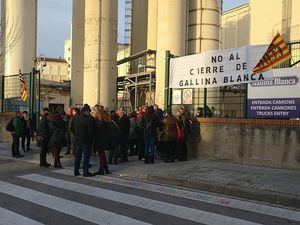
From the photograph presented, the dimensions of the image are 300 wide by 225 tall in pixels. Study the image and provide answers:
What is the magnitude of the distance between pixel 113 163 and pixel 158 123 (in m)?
1.74

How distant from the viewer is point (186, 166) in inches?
505

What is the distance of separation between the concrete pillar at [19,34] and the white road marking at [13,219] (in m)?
24.1

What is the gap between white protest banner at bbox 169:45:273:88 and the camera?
12.9 metres

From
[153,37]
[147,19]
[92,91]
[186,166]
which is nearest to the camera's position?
[186,166]

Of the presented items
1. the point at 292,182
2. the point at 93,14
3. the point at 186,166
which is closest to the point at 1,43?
the point at 93,14

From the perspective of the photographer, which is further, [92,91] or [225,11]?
[225,11]

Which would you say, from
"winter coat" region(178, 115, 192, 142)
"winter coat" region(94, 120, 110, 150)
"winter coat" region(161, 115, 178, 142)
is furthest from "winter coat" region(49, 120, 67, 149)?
"winter coat" region(178, 115, 192, 142)

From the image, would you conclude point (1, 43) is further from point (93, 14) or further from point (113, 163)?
point (113, 163)

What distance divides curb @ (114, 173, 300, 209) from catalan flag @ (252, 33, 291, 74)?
3835mm

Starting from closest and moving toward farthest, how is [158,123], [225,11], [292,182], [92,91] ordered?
[292,182] → [158,123] → [92,91] → [225,11]

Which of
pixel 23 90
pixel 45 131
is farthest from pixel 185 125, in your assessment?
pixel 23 90

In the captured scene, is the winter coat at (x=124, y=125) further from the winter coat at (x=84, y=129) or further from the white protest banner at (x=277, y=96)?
the white protest banner at (x=277, y=96)

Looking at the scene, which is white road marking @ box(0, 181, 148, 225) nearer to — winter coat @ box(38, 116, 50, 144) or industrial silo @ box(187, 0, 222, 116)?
winter coat @ box(38, 116, 50, 144)

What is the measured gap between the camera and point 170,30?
81.1ft
